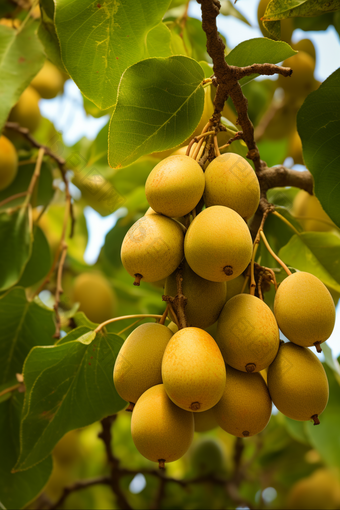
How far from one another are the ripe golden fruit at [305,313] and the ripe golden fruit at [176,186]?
18 cm

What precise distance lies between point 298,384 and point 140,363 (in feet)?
0.66

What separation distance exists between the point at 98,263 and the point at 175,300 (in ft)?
4.79

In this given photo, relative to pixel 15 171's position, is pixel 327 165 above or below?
above

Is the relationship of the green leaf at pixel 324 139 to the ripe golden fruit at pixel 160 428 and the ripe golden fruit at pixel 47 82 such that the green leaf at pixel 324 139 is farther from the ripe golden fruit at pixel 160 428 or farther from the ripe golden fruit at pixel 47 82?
the ripe golden fruit at pixel 47 82

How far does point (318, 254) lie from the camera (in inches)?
39.0

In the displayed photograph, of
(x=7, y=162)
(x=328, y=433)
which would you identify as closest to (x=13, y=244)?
(x=7, y=162)

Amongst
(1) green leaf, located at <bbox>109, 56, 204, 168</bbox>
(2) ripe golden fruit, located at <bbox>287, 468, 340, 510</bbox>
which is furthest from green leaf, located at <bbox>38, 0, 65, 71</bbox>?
(2) ripe golden fruit, located at <bbox>287, 468, 340, 510</bbox>

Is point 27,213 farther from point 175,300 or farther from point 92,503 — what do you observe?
point 92,503

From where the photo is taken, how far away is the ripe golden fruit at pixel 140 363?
625mm

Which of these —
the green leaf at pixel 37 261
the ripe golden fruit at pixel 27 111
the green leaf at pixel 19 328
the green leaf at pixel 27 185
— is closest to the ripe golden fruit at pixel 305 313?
the green leaf at pixel 19 328

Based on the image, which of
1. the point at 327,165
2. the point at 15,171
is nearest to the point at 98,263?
the point at 15,171

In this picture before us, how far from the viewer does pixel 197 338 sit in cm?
58

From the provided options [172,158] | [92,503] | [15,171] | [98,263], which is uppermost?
[172,158]

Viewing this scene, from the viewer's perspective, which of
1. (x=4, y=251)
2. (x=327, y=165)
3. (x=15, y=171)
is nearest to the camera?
(x=327, y=165)
